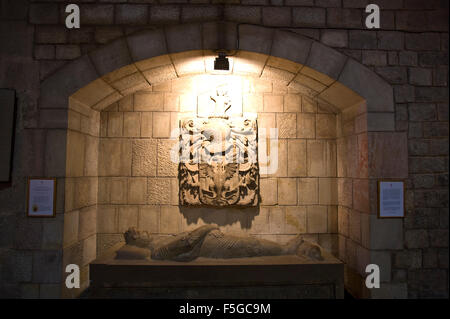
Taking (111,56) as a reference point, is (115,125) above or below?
below

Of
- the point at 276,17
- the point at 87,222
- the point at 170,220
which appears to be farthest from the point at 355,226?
the point at 87,222

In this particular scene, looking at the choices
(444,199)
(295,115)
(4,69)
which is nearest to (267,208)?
(295,115)

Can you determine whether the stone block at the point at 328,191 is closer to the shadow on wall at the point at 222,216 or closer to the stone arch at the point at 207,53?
the shadow on wall at the point at 222,216

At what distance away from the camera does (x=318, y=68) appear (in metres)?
3.14

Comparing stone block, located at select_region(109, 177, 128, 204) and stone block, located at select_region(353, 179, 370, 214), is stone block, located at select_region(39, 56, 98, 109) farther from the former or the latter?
stone block, located at select_region(353, 179, 370, 214)

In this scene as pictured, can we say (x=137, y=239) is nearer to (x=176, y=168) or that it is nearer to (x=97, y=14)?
(x=176, y=168)

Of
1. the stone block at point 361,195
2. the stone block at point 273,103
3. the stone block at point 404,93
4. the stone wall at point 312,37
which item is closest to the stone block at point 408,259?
the stone wall at point 312,37

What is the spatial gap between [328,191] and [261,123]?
1.36 meters

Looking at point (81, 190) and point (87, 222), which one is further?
point (87, 222)

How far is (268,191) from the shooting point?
399cm

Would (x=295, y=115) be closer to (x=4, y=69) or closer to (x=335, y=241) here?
(x=335, y=241)

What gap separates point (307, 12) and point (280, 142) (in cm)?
165

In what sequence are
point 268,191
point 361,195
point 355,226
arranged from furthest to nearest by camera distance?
point 268,191, point 355,226, point 361,195

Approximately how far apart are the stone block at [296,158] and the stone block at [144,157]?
6.29ft
